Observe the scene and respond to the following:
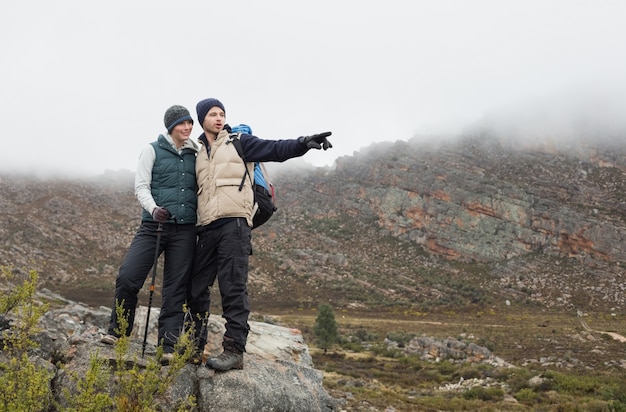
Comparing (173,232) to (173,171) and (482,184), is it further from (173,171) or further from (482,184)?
(482,184)

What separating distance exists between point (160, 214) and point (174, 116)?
1177 millimetres

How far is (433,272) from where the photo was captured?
54.4m

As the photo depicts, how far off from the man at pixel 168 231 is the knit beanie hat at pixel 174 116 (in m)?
0.18

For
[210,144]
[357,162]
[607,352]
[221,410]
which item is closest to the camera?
[221,410]

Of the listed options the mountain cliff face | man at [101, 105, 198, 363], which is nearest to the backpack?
man at [101, 105, 198, 363]

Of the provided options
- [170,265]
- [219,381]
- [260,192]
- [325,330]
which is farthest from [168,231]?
[325,330]

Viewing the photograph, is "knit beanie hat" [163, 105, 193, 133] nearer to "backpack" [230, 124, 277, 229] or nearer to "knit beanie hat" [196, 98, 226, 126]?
"knit beanie hat" [196, 98, 226, 126]

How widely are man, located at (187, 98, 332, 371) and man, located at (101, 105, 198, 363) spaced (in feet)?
0.43

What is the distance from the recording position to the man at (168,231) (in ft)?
14.3

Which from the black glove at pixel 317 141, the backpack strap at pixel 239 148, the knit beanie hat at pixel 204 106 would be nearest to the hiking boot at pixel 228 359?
the backpack strap at pixel 239 148

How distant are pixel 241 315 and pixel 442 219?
60.5 meters

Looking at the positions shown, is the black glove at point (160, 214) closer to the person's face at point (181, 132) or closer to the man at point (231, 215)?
the man at point (231, 215)

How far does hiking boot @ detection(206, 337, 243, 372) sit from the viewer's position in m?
4.05

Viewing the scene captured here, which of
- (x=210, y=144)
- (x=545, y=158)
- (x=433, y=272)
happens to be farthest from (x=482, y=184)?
(x=210, y=144)
